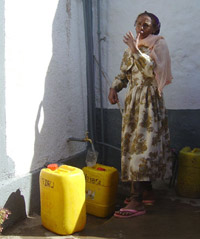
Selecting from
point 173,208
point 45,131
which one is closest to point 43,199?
point 45,131

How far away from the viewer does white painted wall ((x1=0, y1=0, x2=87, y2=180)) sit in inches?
101

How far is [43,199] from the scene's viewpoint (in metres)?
2.54

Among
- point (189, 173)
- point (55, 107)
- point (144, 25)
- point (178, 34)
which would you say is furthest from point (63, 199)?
point (178, 34)

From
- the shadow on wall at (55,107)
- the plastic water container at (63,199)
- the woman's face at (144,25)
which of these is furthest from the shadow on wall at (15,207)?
the woman's face at (144,25)

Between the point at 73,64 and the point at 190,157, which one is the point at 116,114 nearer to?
the point at 73,64

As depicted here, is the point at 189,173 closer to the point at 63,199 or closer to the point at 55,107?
the point at 63,199

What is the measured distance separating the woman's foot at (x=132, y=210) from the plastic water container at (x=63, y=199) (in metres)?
0.41

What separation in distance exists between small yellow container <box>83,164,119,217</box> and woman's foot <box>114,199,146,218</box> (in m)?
0.22

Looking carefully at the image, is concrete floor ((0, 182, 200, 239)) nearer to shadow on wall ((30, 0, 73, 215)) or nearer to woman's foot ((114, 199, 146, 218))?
woman's foot ((114, 199, 146, 218))

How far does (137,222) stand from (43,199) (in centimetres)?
89

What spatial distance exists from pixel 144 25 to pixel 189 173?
65.5 inches

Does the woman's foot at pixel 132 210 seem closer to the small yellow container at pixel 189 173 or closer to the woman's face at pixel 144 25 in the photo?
the small yellow container at pixel 189 173

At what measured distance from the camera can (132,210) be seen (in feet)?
9.02

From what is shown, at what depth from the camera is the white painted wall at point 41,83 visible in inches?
101
